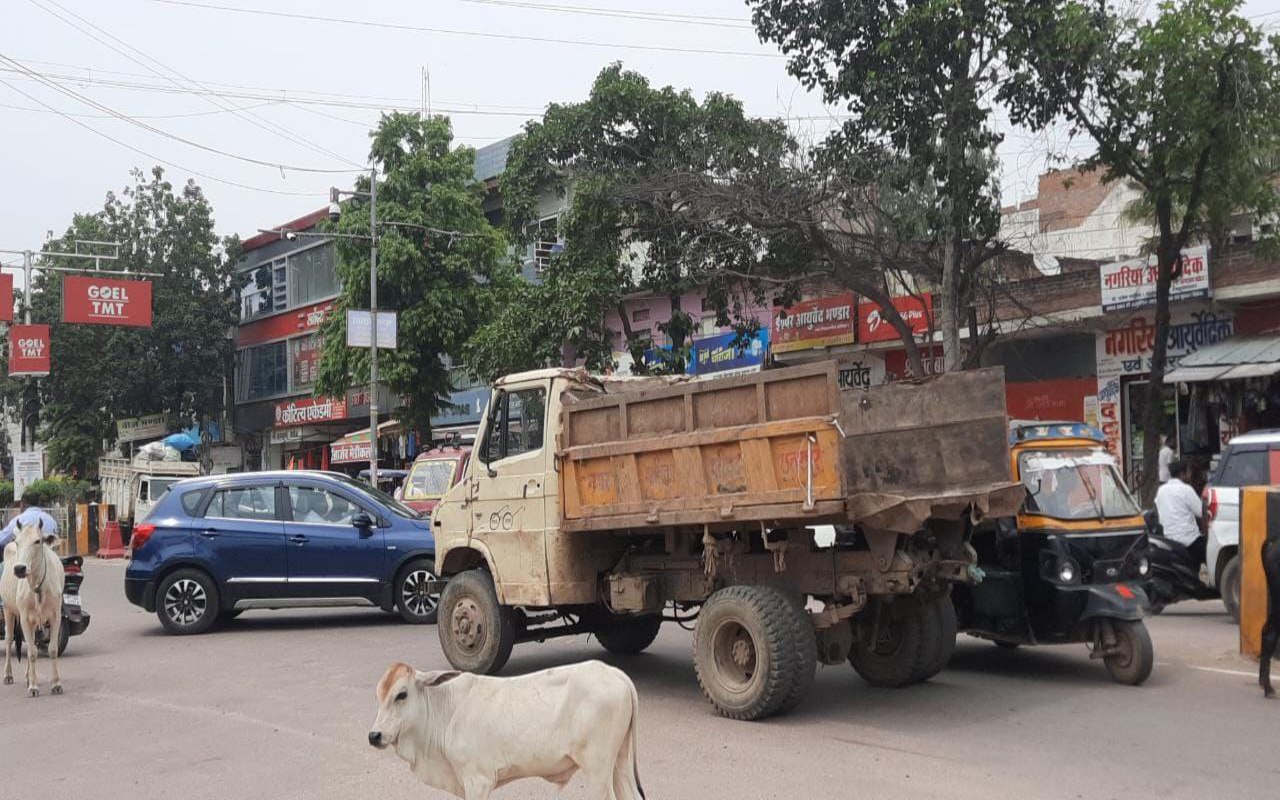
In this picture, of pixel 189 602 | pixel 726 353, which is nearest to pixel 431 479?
pixel 189 602

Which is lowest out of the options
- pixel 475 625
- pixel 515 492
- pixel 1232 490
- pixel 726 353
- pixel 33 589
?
pixel 475 625

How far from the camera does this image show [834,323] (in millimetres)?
24469

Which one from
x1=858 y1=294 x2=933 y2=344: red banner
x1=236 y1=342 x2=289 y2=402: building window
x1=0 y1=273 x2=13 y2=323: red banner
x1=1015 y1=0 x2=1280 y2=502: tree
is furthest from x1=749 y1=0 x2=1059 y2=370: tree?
x1=236 y1=342 x2=289 y2=402: building window

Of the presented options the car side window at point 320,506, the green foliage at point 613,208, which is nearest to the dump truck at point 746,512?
the car side window at point 320,506

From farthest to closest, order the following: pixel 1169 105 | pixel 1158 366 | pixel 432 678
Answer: pixel 1158 366
pixel 1169 105
pixel 432 678

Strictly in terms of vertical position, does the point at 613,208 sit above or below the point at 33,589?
above

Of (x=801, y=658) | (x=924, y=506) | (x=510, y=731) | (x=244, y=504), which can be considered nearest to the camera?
(x=510, y=731)

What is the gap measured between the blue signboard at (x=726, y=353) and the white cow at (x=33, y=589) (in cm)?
1575

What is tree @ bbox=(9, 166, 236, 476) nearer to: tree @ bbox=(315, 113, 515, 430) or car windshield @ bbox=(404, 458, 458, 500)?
tree @ bbox=(315, 113, 515, 430)

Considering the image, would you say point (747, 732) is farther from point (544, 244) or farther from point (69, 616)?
point (544, 244)

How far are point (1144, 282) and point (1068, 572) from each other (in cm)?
1267

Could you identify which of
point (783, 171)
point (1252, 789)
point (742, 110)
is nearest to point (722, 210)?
point (783, 171)

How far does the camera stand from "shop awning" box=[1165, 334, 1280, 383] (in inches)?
688

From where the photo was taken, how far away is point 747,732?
7.59 m
